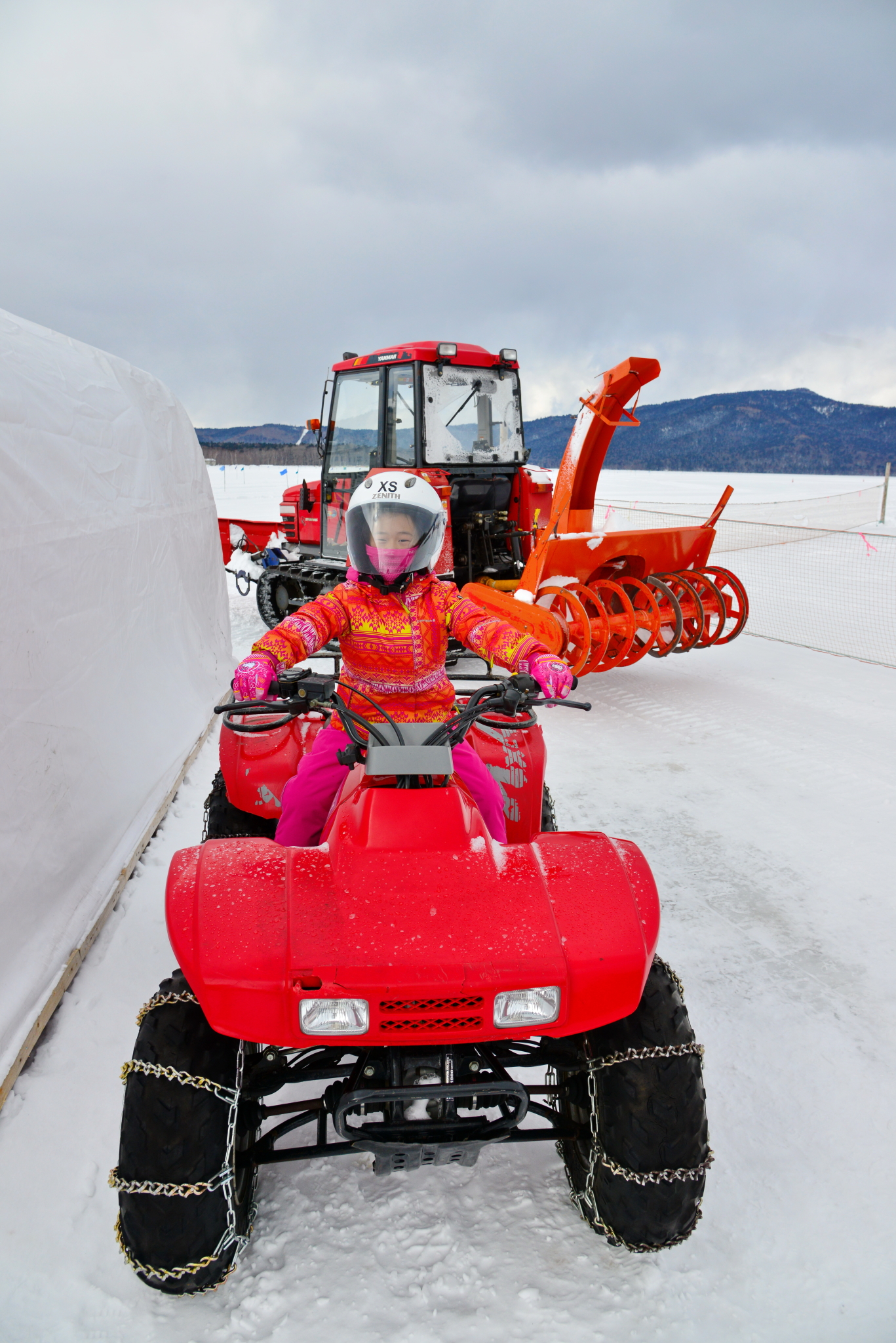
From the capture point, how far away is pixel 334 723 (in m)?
2.47

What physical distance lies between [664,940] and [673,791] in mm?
1477

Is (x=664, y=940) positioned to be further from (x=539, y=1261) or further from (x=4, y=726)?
(x=4, y=726)

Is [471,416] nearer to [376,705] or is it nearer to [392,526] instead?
[392,526]

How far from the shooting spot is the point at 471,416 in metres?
6.80

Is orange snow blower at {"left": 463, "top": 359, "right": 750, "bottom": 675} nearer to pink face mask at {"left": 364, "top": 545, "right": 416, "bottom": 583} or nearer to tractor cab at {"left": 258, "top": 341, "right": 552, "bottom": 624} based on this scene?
tractor cab at {"left": 258, "top": 341, "right": 552, "bottom": 624}

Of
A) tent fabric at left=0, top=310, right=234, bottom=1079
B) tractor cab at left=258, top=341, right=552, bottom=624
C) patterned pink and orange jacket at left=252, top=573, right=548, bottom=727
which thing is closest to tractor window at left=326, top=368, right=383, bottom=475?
tractor cab at left=258, top=341, right=552, bottom=624

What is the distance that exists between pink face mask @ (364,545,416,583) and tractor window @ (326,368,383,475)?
4532 millimetres

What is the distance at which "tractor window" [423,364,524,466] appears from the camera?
6.59 meters

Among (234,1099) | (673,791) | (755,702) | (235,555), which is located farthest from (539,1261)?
(235,555)

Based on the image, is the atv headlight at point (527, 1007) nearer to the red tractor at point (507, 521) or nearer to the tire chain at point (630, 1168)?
the tire chain at point (630, 1168)

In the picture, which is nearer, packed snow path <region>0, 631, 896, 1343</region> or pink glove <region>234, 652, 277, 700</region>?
packed snow path <region>0, 631, 896, 1343</region>

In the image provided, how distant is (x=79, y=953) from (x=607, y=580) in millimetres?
4130

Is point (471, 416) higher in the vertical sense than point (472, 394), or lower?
lower

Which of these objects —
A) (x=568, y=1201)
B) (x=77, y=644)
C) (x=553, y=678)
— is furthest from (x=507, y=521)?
(x=568, y=1201)
